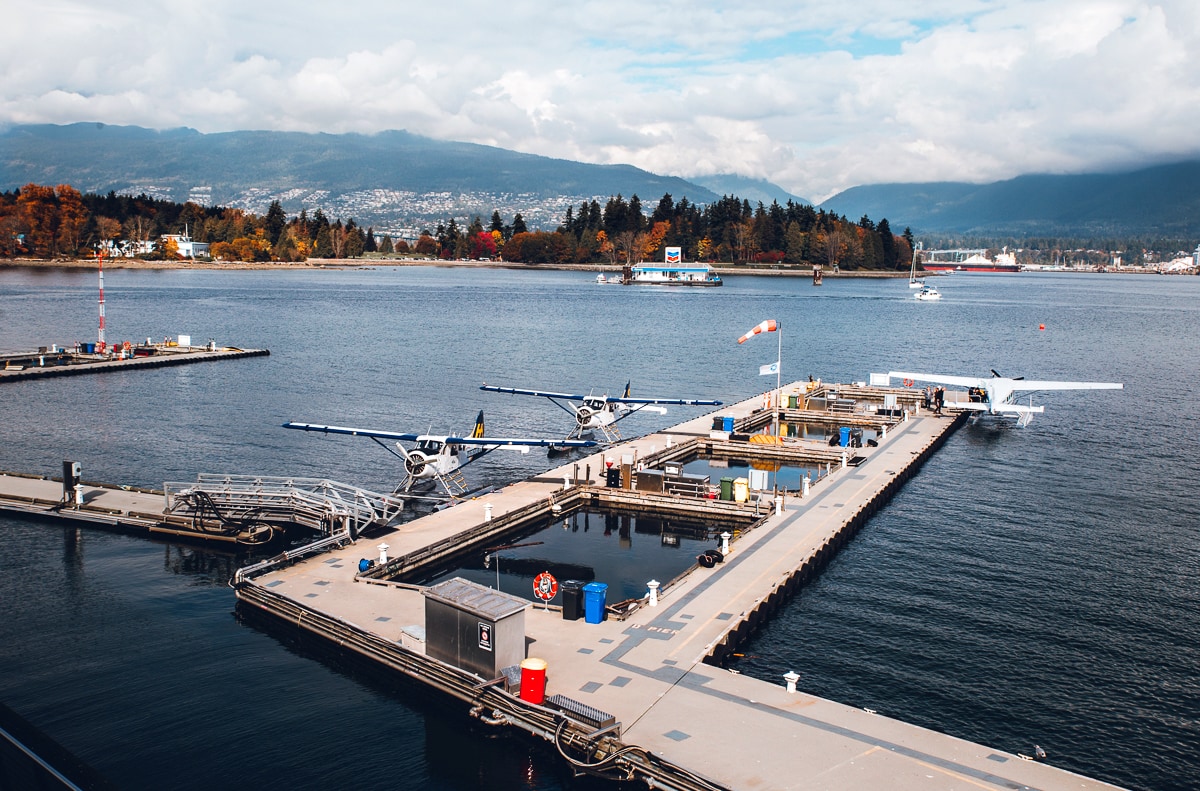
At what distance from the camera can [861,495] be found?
40125mm

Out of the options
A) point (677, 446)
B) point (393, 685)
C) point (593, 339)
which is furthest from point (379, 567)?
point (593, 339)

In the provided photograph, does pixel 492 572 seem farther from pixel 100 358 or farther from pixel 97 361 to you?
pixel 100 358

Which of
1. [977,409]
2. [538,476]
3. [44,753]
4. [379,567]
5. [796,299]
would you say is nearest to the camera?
[44,753]

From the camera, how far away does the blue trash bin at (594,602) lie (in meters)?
24.7

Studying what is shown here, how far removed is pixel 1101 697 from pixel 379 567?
69.9 ft

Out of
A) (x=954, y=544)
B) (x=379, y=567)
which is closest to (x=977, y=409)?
(x=954, y=544)

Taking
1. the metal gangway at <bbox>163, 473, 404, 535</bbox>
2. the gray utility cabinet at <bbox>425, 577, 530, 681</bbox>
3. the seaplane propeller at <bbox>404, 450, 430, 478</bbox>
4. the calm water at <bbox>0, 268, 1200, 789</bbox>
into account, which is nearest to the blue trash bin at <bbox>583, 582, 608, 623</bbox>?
the gray utility cabinet at <bbox>425, 577, 530, 681</bbox>

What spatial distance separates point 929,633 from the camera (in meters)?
27.1

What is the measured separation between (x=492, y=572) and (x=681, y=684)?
12.9 metres

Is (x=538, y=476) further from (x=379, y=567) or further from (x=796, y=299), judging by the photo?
(x=796, y=299)

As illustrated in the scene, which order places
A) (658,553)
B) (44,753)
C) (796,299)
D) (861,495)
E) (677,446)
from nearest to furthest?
(44,753) < (658,553) < (861,495) < (677,446) < (796,299)

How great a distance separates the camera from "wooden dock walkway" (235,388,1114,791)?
57.8 ft

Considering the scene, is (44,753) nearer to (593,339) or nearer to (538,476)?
(538,476)

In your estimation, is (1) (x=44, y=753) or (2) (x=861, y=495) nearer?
(1) (x=44, y=753)
